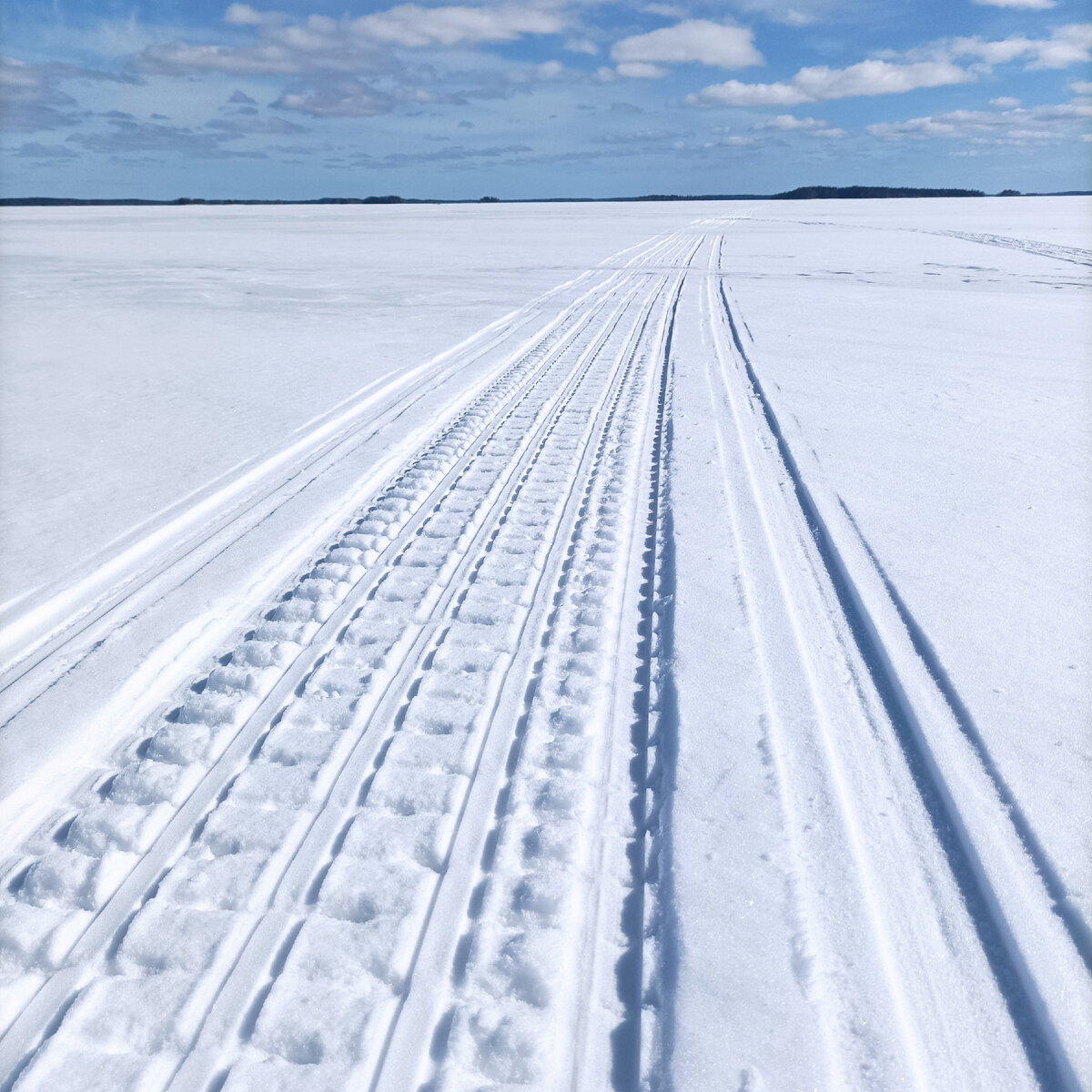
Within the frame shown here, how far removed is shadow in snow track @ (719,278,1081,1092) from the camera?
1.58 metres

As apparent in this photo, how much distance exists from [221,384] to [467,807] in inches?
210

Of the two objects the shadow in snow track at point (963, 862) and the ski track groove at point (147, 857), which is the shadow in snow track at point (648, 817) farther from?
the ski track groove at point (147, 857)

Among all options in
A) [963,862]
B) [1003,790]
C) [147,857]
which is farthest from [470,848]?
[1003,790]

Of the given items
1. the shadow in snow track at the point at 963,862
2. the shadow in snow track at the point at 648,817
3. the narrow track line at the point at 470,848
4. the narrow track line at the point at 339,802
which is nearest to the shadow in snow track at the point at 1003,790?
the shadow in snow track at the point at 963,862

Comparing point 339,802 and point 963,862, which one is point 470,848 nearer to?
point 339,802

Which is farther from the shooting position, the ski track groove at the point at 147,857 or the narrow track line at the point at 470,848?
the ski track groove at the point at 147,857

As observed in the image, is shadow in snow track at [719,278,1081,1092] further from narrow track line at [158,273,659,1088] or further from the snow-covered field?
narrow track line at [158,273,659,1088]

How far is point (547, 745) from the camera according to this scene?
2.38 m

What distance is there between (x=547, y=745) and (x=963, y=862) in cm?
110

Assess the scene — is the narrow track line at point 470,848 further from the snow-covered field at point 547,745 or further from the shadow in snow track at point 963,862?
the shadow in snow track at point 963,862

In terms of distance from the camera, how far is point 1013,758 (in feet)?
7.61

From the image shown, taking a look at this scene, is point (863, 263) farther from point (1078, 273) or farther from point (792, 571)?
point (792, 571)

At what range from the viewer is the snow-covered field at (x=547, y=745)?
164 cm

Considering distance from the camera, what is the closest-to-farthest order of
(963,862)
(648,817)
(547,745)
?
(963,862)
(648,817)
(547,745)
